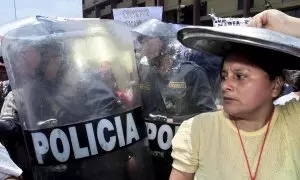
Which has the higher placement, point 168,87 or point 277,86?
point 277,86

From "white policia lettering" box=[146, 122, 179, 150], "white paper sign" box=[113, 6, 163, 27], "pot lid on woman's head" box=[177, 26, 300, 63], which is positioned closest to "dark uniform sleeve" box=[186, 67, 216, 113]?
"white policia lettering" box=[146, 122, 179, 150]

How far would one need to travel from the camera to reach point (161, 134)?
9.93 feet

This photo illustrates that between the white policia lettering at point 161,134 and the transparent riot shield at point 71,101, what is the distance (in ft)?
0.70

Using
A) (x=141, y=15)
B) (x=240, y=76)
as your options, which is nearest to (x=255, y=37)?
(x=240, y=76)

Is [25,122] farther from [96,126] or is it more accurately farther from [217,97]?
[217,97]

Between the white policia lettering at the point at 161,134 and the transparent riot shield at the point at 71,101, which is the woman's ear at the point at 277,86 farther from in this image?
the white policia lettering at the point at 161,134

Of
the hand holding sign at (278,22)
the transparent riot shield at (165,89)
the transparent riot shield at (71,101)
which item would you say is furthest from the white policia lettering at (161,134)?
the hand holding sign at (278,22)

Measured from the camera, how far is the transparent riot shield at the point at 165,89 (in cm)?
303

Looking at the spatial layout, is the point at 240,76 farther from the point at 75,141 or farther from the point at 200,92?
the point at 200,92

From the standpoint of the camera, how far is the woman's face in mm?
1572

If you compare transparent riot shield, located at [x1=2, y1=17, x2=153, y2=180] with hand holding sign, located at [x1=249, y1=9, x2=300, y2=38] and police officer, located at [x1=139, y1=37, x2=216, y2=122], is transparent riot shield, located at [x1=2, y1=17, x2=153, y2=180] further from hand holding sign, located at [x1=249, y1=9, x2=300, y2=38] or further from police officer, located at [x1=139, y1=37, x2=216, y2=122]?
hand holding sign, located at [x1=249, y1=9, x2=300, y2=38]

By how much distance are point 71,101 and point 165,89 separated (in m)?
0.72

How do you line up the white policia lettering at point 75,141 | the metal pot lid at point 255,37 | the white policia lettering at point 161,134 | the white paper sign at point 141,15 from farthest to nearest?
the white paper sign at point 141,15 → the white policia lettering at point 161,134 → the white policia lettering at point 75,141 → the metal pot lid at point 255,37

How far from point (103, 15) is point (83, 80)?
31.6 meters
